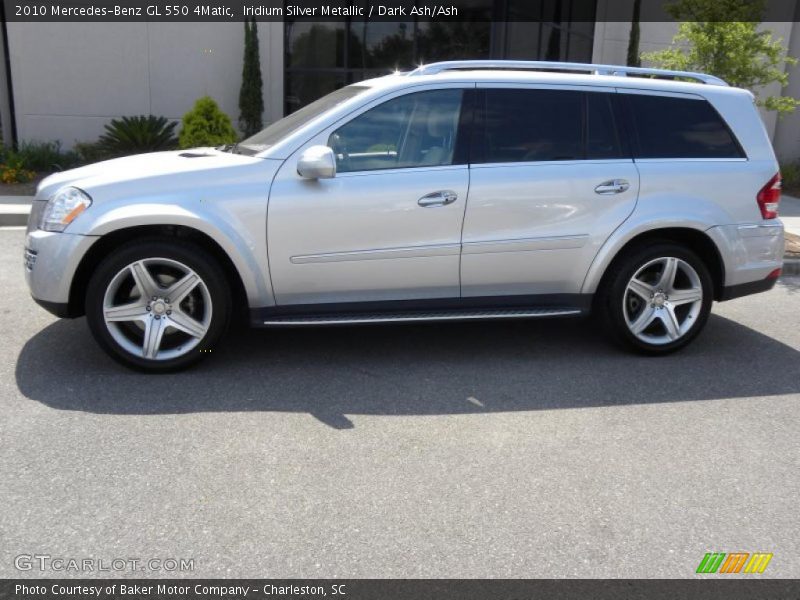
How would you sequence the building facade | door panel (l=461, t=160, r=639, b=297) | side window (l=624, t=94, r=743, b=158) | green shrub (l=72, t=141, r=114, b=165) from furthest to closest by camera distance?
the building facade, green shrub (l=72, t=141, r=114, b=165), side window (l=624, t=94, r=743, b=158), door panel (l=461, t=160, r=639, b=297)

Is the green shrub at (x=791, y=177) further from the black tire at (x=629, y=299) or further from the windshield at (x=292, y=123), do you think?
the windshield at (x=292, y=123)

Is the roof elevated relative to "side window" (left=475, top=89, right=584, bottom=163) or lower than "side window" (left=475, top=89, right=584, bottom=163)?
elevated

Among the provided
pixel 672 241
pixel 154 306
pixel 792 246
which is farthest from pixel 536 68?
pixel 792 246

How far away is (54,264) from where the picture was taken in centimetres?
436

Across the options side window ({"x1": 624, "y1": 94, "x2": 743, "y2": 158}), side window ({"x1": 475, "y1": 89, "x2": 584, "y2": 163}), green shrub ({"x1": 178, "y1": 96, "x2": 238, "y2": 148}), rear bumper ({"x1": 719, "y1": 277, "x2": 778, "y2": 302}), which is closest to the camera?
side window ({"x1": 475, "y1": 89, "x2": 584, "y2": 163})

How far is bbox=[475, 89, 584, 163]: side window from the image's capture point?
4824mm

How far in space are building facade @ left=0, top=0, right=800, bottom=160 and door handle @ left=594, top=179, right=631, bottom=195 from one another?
33.9 feet

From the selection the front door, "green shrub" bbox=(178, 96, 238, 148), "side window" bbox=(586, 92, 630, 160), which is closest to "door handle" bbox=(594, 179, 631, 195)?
"side window" bbox=(586, 92, 630, 160)

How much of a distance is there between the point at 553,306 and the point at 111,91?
11071mm

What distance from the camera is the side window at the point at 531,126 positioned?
4824mm

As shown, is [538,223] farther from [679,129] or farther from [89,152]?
[89,152]

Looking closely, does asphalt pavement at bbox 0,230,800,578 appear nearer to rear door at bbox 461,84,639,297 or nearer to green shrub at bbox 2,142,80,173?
rear door at bbox 461,84,639,297

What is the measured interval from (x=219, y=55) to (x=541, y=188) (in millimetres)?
10518

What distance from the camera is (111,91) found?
13367 millimetres
